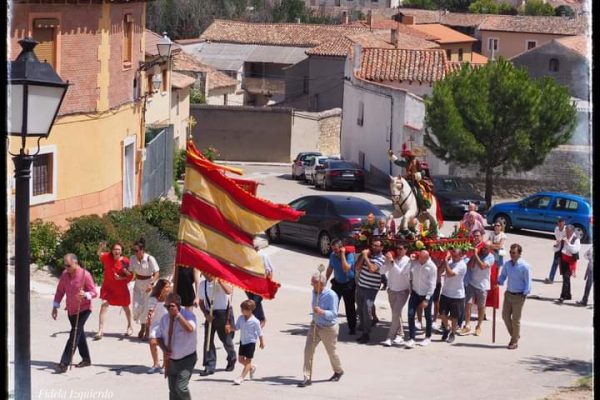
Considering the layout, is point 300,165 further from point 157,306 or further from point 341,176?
point 157,306

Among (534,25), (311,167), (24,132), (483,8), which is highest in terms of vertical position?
(483,8)

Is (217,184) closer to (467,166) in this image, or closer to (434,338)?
(434,338)

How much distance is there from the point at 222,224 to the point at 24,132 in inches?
217

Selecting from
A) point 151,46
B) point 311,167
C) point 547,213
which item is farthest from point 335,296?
point 151,46

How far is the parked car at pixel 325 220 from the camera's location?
2709 centimetres

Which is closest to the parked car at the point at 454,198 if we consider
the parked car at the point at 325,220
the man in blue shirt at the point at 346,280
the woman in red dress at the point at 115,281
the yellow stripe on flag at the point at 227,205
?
the parked car at the point at 325,220

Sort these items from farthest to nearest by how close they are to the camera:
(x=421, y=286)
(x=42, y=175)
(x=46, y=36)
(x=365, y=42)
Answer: (x=365, y=42) < (x=46, y=36) < (x=42, y=175) < (x=421, y=286)

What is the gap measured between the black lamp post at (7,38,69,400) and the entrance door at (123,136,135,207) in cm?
2156

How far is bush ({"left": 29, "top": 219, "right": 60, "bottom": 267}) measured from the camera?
73.4 ft

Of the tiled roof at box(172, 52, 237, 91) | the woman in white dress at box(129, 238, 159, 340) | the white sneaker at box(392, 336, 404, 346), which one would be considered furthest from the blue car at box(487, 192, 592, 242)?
the tiled roof at box(172, 52, 237, 91)

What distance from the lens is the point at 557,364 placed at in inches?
690

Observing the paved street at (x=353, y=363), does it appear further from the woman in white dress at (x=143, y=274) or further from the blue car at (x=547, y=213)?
the blue car at (x=547, y=213)

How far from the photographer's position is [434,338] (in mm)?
19141

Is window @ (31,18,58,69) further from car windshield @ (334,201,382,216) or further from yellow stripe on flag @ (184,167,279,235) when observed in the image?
yellow stripe on flag @ (184,167,279,235)
